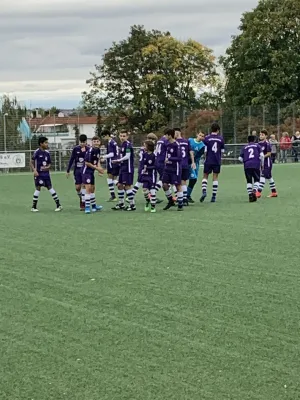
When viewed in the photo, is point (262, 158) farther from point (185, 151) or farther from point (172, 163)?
point (172, 163)

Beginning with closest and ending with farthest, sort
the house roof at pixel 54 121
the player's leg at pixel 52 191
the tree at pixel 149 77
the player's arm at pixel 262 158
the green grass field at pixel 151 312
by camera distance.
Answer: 1. the green grass field at pixel 151 312
2. the player's leg at pixel 52 191
3. the player's arm at pixel 262 158
4. the house roof at pixel 54 121
5. the tree at pixel 149 77

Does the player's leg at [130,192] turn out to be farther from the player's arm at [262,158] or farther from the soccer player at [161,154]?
the player's arm at [262,158]

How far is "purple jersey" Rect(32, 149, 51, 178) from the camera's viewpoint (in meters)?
16.5

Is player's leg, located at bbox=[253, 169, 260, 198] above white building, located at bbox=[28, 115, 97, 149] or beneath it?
beneath

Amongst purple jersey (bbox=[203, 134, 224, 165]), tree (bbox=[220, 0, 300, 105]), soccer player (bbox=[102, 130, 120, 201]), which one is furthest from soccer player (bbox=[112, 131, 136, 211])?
tree (bbox=[220, 0, 300, 105])

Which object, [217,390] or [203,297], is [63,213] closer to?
[203,297]

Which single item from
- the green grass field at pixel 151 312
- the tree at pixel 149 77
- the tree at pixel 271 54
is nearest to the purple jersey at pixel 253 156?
the green grass field at pixel 151 312

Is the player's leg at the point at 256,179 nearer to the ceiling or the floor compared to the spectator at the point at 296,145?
nearer to the floor

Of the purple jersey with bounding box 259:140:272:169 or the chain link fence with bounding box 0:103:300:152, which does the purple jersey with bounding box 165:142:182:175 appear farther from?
the chain link fence with bounding box 0:103:300:152

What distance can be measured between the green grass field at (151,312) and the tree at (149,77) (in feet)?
160

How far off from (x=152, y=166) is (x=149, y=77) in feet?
150

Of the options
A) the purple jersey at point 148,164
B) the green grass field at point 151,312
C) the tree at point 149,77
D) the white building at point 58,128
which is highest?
the tree at point 149,77

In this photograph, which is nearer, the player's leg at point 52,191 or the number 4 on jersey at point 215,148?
the player's leg at point 52,191

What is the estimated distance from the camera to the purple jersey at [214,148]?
1770 centimetres
